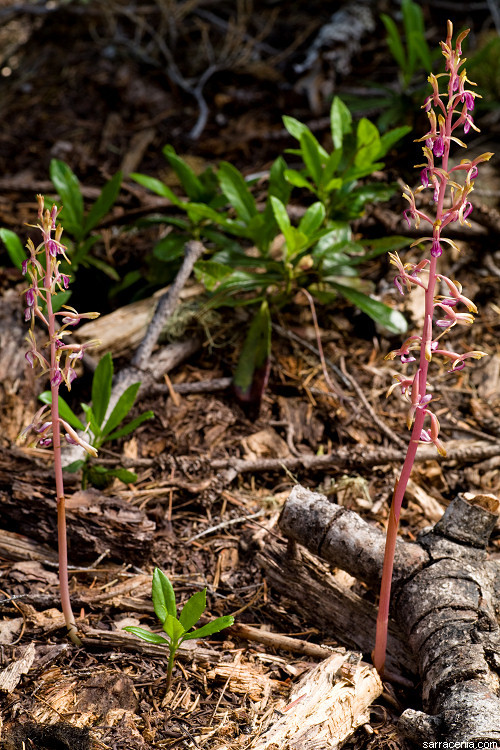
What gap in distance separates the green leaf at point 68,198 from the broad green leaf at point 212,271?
86 centimetres

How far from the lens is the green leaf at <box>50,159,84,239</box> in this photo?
11.5ft

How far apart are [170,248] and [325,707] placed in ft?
8.05

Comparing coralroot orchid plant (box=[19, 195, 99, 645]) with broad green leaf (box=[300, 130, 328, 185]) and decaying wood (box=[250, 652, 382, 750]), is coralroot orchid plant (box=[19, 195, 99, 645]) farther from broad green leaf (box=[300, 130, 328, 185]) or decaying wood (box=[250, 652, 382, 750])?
broad green leaf (box=[300, 130, 328, 185])

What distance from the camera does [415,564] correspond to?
1.95m

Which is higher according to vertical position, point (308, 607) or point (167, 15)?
point (167, 15)

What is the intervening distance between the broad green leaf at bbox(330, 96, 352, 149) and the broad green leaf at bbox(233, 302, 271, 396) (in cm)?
110

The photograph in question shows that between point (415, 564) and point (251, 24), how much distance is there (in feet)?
18.6

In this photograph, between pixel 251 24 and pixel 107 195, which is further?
pixel 251 24

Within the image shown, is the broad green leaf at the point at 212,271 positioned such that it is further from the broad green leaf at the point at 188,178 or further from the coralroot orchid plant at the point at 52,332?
the coralroot orchid plant at the point at 52,332

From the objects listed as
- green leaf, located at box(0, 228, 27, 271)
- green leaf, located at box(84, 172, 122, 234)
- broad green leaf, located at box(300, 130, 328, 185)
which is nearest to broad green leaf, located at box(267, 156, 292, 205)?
broad green leaf, located at box(300, 130, 328, 185)

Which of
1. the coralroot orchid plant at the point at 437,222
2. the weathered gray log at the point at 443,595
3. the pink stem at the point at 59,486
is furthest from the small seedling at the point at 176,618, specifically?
the coralroot orchid plant at the point at 437,222

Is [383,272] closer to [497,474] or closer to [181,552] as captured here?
[497,474]

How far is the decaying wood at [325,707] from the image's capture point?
5.31ft

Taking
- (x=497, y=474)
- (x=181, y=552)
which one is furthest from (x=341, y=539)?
(x=497, y=474)
